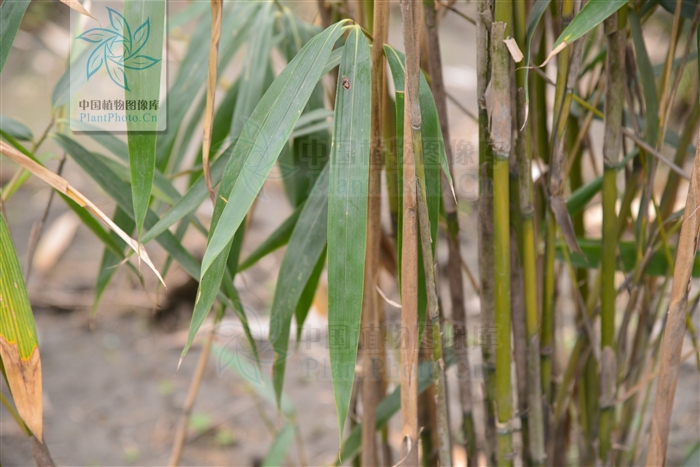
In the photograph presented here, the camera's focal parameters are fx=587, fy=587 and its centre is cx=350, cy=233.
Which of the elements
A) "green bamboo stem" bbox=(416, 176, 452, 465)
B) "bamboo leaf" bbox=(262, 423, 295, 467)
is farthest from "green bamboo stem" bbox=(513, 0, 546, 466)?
"bamboo leaf" bbox=(262, 423, 295, 467)

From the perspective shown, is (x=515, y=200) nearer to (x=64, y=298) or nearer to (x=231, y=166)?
(x=231, y=166)

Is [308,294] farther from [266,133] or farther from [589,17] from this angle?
[589,17]

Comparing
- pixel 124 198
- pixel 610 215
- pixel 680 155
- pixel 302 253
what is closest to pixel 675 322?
pixel 610 215

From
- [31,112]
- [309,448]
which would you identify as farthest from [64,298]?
[31,112]

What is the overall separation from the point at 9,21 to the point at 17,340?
29 centimetres

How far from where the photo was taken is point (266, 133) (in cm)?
47

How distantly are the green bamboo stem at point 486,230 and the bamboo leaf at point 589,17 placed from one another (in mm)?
60

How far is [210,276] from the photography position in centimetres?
47

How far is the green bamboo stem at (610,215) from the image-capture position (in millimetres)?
583

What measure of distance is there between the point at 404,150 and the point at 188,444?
3.68 feet

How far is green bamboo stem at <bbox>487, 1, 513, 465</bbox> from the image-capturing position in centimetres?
50

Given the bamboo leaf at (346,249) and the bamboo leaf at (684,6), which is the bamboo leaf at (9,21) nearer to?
the bamboo leaf at (346,249)

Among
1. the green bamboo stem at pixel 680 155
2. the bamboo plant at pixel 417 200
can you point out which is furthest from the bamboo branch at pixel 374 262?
the green bamboo stem at pixel 680 155

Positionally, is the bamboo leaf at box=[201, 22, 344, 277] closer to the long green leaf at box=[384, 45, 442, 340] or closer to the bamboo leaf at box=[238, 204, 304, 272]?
the long green leaf at box=[384, 45, 442, 340]
